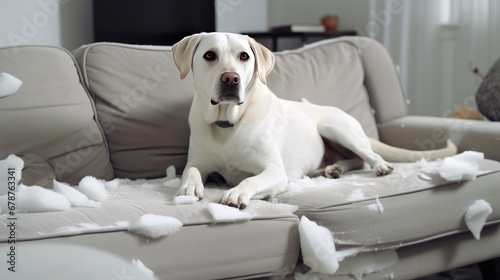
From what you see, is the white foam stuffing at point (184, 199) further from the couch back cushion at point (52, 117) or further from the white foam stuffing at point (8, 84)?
the white foam stuffing at point (8, 84)

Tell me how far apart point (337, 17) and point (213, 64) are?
334 cm

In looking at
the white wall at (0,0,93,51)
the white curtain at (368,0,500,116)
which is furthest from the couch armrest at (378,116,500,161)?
the white wall at (0,0,93,51)

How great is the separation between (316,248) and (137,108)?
1.00 meters

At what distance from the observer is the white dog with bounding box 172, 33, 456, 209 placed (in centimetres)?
173

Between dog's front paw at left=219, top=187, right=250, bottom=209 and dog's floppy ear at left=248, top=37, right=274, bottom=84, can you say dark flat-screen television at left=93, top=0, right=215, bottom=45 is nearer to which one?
dog's floppy ear at left=248, top=37, right=274, bottom=84

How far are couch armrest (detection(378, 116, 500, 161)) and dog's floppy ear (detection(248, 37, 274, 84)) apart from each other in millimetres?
911

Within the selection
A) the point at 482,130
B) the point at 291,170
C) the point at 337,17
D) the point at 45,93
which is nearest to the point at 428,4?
the point at 337,17

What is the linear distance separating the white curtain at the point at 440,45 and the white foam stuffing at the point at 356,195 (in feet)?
7.90

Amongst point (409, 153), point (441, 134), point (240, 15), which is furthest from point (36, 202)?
point (240, 15)

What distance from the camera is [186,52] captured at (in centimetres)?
183

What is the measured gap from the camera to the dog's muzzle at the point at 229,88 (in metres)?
1.69

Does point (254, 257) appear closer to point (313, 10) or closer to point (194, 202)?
point (194, 202)

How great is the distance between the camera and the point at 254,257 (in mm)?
1439

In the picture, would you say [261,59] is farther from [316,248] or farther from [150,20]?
[150,20]
